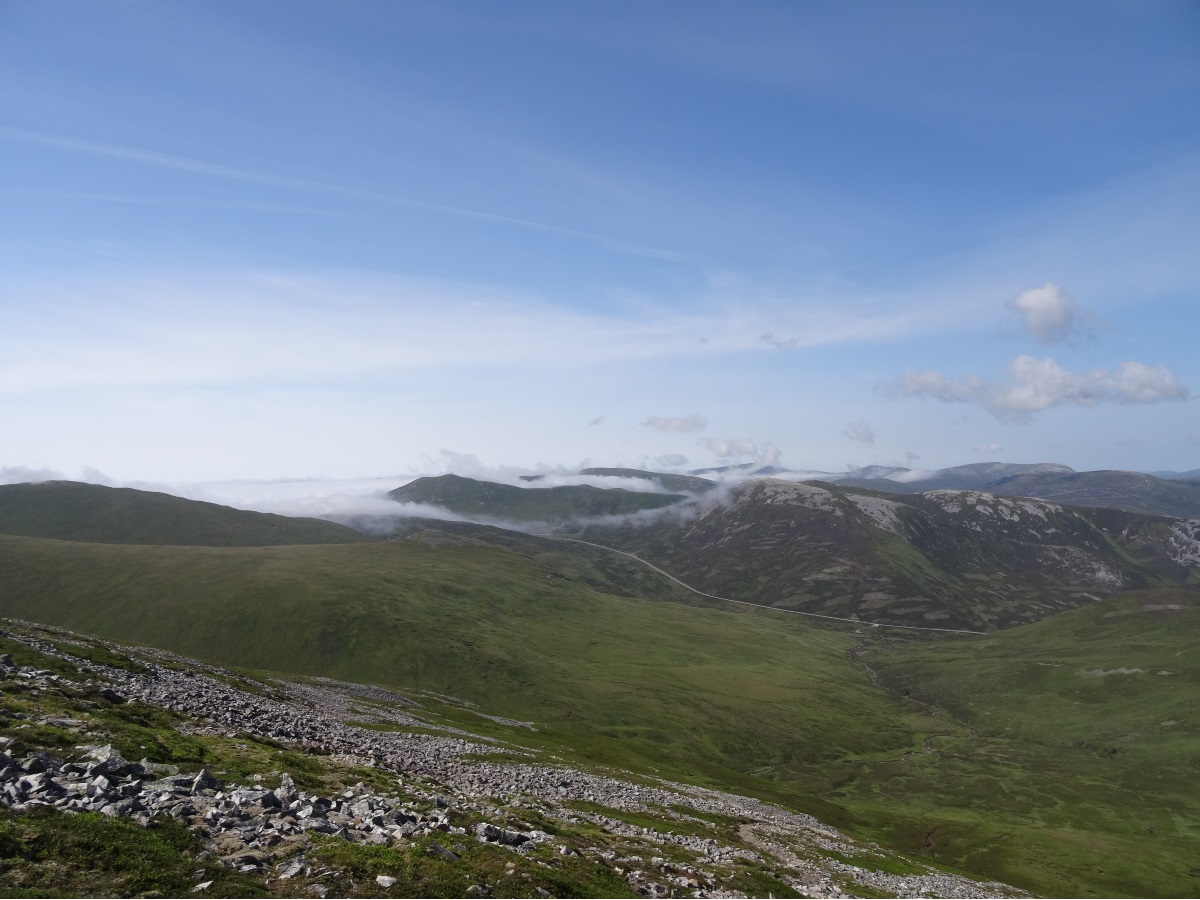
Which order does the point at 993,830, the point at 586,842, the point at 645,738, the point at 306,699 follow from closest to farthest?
the point at 586,842
the point at 306,699
the point at 993,830
the point at 645,738

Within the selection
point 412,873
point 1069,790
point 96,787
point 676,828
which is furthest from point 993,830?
point 96,787

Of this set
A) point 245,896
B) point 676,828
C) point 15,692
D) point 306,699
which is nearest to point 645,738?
point 306,699

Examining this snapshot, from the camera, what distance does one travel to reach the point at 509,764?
77.3 metres

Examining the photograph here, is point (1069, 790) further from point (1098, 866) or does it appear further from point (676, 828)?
point (676, 828)

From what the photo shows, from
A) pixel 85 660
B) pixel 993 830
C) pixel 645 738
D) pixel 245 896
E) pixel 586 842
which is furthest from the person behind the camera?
pixel 645 738

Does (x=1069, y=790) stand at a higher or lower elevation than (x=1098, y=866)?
lower

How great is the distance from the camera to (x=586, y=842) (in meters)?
42.2

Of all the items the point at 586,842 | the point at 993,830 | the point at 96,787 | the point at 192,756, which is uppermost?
the point at 96,787

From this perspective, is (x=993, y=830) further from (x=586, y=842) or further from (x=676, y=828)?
(x=586, y=842)

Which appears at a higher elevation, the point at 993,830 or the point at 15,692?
the point at 15,692

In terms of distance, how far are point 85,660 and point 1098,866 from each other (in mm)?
172980

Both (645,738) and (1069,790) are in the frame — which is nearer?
(1069,790)

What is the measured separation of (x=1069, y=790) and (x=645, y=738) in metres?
125

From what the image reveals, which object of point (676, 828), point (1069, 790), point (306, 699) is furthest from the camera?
point (1069, 790)
